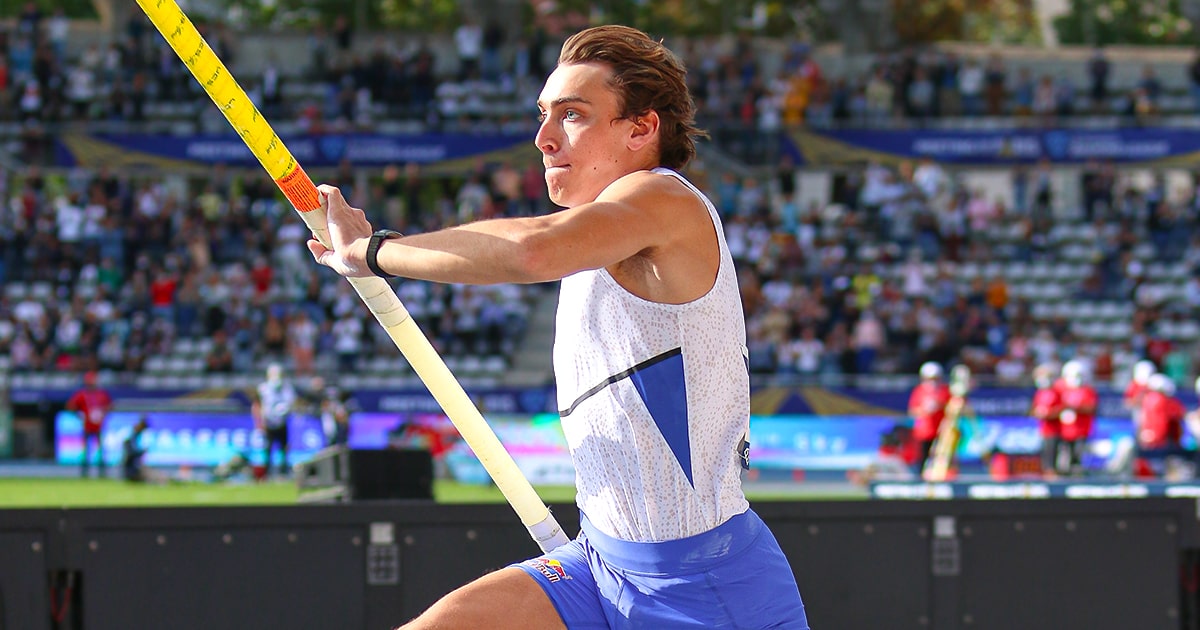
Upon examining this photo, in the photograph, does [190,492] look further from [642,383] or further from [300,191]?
[642,383]

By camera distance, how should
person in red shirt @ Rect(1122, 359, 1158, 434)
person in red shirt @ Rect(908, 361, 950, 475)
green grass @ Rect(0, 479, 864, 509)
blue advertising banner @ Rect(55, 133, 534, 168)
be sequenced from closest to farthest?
green grass @ Rect(0, 479, 864, 509)
person in red shirt @ Rect(908, 361, 950, 475)
person in red shirt @ Rect(1122, 359, 1158, 434)
blue advertising banner @ Rect(55, 133, 534, 168)

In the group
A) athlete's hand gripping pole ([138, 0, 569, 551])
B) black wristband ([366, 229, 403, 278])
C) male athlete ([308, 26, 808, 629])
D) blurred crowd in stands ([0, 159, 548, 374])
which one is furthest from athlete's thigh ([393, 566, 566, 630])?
blurred crowd in stands ([0, 159, 548, 374])

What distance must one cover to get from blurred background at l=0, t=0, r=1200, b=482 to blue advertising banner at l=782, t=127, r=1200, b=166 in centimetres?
4

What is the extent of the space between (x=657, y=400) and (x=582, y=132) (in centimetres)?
67

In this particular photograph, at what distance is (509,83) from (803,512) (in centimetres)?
2391

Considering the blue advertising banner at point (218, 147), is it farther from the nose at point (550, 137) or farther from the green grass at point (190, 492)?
the nose at point (550, 137)

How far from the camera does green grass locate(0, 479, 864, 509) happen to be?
17.7 meters

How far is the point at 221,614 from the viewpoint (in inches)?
234

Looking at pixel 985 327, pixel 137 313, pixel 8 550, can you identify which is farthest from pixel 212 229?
pixel 8 550

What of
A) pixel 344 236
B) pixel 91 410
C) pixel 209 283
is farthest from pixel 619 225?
pixel 209 283

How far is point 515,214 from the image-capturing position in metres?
28.1

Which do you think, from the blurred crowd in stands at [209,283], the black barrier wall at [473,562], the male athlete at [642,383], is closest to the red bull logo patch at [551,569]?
the male athlete at [642,383]

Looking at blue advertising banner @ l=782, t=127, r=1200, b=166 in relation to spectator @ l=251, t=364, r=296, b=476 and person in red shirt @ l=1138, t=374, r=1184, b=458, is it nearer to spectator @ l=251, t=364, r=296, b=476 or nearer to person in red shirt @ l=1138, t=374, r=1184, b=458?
person in red shirt @ l=1138, t=374, r=1184, b=458

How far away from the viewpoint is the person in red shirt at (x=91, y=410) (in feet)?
72.0
